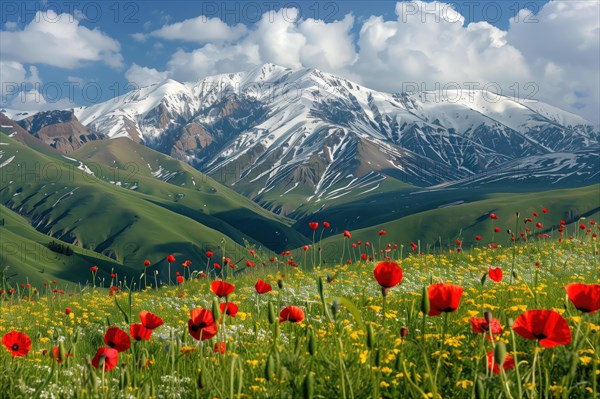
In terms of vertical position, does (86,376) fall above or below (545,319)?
below

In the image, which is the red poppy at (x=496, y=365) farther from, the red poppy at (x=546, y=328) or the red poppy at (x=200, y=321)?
the red poppy at (x=200, y=321)

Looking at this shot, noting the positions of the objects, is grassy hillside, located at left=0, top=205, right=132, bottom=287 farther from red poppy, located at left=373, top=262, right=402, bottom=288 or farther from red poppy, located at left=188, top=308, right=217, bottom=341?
red poppy, located at left=373, top=262, right=402, bottom=288

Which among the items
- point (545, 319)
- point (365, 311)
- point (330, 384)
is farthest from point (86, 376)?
point (365, 311)

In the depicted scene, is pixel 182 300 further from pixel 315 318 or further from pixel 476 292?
pixel 476 292

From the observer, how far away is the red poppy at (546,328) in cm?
303

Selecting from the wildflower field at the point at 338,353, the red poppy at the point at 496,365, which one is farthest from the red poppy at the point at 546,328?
the red poppy at the point at 496,365

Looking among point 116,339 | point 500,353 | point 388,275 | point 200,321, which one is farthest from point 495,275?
point 116,339

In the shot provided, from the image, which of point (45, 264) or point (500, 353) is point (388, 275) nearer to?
point (500, 353)

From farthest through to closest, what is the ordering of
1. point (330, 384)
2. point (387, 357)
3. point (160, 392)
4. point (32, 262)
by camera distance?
point (32, 262), point (387, 357), point (160, 392), point (330, 384)

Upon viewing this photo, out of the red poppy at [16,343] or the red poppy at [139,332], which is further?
the red poppy at [139,332]

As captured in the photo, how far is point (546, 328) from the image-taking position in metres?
3.06

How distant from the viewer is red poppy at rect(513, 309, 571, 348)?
3.03 meters

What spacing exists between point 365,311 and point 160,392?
4.29 m

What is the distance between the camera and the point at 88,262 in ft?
625
